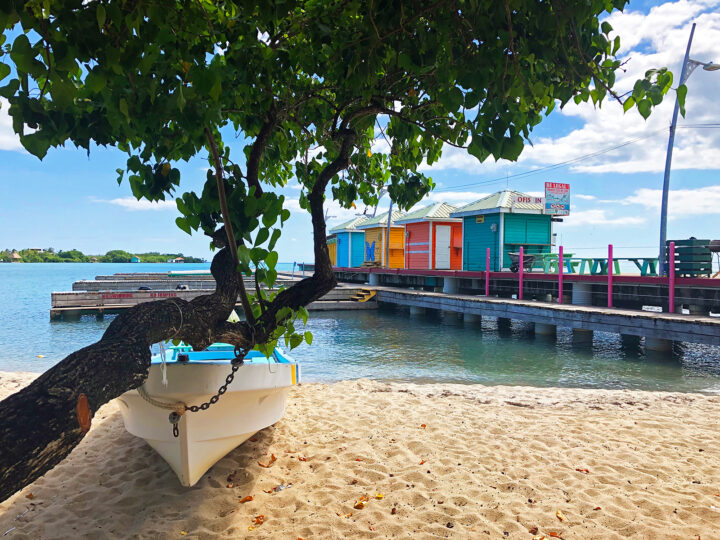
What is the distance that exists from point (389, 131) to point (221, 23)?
1.78 metres

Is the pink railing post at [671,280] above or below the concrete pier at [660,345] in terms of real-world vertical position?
above

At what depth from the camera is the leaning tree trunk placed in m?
1.70

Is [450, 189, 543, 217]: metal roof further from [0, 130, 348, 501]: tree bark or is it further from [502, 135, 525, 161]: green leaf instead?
[502, 135, 525, 161]: green leaf

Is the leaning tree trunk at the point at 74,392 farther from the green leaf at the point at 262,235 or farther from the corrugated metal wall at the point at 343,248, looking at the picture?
the corrugated metal wall at the point at 343,248

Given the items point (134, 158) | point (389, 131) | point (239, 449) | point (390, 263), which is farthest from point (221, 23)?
point (390, 263)

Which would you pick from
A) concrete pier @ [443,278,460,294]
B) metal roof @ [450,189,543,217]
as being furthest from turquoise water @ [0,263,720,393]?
metal roof @ [450,189,543,217]

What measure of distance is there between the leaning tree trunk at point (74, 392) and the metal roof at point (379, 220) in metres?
26.6

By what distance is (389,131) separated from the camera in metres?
4.07

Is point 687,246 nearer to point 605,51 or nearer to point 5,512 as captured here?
point 605,51

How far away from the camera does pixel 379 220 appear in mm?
31375

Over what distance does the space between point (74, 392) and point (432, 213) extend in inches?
965

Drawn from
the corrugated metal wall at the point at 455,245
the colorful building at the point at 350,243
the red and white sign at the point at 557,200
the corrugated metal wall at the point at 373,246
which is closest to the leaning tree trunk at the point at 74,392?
the red and white sign at the point at 557,200

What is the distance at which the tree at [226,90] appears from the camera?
1729mm

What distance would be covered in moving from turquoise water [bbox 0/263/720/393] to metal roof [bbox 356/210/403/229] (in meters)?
11.8
